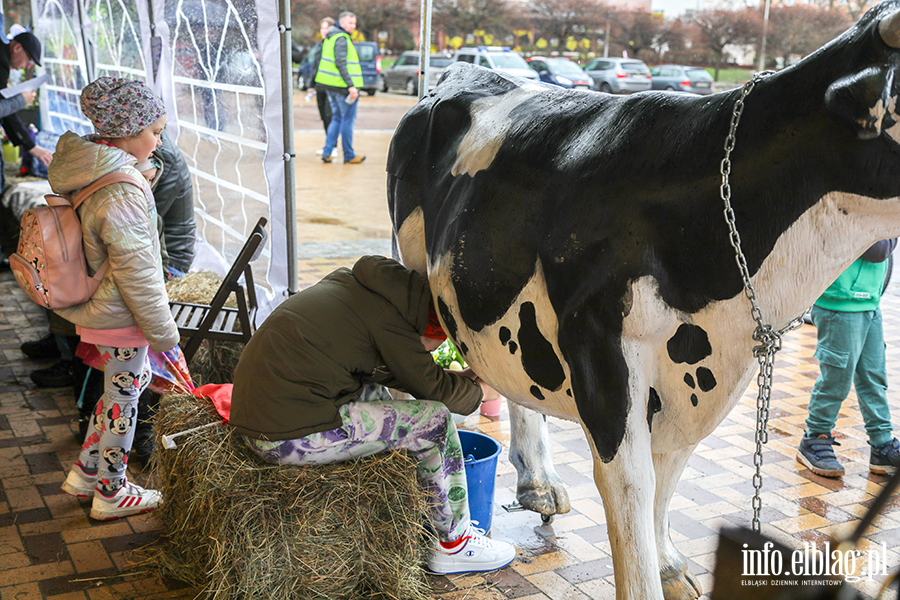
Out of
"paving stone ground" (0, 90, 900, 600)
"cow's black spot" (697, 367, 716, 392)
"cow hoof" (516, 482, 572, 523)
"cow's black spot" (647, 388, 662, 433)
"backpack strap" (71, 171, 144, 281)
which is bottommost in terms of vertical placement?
"paving stone ground" (0, 90, 900, 600)

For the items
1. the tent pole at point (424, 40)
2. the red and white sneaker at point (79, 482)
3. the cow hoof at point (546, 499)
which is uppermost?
the tent pole at point (424, 40)

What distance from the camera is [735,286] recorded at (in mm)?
1998

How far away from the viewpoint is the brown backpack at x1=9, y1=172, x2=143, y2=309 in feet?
10.2

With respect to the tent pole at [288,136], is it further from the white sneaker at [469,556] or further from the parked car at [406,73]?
the parked car at [406,73]

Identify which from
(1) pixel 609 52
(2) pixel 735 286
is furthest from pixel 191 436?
(1) pixel 609 52

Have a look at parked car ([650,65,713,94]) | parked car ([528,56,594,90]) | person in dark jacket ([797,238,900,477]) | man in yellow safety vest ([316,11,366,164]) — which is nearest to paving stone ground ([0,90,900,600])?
person in dark jacket ([797,238,900,477])

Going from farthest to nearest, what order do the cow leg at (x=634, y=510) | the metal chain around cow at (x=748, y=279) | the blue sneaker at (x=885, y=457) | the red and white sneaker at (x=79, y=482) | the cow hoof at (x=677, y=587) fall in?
the blue sneaker at (x=885, y=457) < the red and white sneaker at (x=79, y=482) < the cow hoof at (x=677, y=587) < the cow leg at (x=634, y=510) < the metal chain around cow at (x=748, y=279)

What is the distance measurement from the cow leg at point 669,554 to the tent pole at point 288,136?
235 cm

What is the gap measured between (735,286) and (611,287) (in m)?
0.30

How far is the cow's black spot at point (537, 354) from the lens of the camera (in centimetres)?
232

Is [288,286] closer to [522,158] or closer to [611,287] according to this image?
[522,158]

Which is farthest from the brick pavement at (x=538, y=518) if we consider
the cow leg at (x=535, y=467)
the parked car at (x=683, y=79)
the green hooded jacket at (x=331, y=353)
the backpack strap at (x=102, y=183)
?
the parked car at (x=683, y=79)

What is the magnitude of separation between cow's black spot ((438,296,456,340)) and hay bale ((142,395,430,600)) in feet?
1.57

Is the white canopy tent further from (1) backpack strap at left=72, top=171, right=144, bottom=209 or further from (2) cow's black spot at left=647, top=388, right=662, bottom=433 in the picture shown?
(2) cow's black spot at left=647, top=388, right=662, bottom=433
